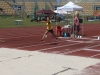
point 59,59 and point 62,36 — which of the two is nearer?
point 59,59

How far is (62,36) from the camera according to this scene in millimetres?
23656

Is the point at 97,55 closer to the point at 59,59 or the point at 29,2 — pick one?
the point at 59,59

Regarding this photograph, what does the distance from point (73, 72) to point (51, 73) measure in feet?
2.49

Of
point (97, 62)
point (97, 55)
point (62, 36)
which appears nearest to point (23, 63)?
point (97, 62)

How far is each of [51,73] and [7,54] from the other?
4333mm

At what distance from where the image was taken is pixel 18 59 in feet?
40.1

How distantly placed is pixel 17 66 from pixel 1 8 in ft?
195

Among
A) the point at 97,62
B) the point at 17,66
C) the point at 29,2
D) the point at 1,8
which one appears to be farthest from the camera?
the point at 29,2

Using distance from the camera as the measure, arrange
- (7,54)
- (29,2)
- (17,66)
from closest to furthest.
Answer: (17,66)
(7,54)
(29,2)

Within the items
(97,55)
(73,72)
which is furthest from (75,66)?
(97,55)

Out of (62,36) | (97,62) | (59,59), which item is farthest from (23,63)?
(62,36)

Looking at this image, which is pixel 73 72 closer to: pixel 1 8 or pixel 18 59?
pixel 18 59

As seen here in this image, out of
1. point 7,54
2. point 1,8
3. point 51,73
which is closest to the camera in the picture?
point 51,73

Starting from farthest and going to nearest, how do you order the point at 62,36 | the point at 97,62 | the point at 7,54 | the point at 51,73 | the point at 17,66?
the point at 62,36 → the point at 7,54 → the point at 97,62 → the point at 17,66 → the point at 51,73
